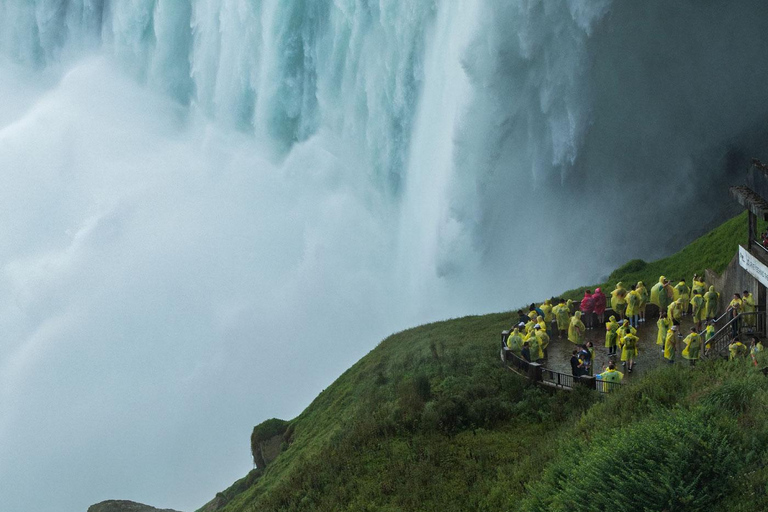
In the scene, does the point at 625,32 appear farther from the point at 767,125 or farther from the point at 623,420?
the point at 623,420

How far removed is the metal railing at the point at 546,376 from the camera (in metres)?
17.0

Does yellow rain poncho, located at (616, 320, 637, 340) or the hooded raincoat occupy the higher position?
the hooded raincoat

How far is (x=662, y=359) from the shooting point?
18266mm

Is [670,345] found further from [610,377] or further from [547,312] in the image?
[547,312]

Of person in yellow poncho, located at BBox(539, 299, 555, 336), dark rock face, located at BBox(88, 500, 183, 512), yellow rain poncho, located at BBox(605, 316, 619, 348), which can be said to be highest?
dark rock face, located at BBox(88, 500, 183, 512)

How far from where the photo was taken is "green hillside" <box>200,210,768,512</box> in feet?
38.2

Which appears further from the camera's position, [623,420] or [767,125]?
[767,125]

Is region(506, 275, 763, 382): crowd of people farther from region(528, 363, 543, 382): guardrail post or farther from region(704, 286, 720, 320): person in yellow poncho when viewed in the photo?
region(528, 363, 543, 382): guardrail post

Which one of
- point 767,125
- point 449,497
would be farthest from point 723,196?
point 449,497

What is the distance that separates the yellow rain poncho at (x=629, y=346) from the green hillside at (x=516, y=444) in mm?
1438

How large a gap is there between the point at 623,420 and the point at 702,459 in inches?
103

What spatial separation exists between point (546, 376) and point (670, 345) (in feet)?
8.76

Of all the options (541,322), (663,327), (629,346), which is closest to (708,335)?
(663,327)

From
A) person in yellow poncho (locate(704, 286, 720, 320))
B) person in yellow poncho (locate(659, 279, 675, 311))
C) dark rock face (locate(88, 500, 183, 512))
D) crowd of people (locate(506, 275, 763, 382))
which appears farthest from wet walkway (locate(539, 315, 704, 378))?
dark rock face (locate(88, 500, 183, 512))
